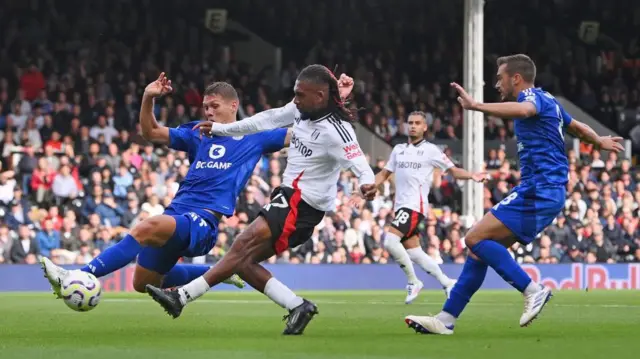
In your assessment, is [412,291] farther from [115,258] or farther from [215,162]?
[115,258]

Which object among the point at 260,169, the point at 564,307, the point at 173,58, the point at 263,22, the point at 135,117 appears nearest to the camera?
the point at 564,307

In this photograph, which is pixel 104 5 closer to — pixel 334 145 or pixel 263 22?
pixel 263 22

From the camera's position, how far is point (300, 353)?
8.05m

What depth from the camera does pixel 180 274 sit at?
472 inches

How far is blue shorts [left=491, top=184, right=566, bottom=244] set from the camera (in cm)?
1002

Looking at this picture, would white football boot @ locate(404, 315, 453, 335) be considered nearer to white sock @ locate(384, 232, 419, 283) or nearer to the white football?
the white football

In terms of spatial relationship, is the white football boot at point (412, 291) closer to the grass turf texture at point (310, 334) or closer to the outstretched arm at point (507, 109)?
the grass turf texture at point (310, 334)

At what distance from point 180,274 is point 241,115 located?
1664cm

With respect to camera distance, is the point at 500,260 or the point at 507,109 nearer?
the point at 507,109

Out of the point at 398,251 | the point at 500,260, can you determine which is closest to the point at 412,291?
the point at 398,251

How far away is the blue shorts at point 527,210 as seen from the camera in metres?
10.0

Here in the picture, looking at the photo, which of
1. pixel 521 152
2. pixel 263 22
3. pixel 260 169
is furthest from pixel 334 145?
pixel 263 22

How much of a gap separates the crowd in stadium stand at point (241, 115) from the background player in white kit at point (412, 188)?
20.5ft

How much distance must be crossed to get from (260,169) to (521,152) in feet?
52.9
